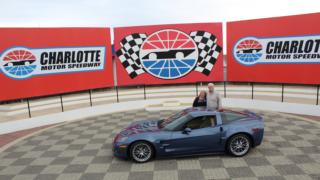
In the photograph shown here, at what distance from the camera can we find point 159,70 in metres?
17.8

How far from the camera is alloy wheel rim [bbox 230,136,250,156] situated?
7520 mm

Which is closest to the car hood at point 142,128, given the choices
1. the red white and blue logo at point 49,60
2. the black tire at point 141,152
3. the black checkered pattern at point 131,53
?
the black tire at point 141,152

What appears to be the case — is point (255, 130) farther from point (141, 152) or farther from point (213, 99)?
point (141, 152)

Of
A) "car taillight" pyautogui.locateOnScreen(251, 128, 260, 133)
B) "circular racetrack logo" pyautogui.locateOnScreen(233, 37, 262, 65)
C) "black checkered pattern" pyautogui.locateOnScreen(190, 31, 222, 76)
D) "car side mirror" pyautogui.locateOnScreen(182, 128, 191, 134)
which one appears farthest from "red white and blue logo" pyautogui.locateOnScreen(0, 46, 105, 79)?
"car taillight" pyautogui.locateOnScreen(251, 128, 260, 133)

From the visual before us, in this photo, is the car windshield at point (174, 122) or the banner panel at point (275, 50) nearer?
the car windshield at point (174, 122)

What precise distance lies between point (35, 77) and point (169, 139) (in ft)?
38.9

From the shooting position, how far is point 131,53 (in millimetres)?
17812

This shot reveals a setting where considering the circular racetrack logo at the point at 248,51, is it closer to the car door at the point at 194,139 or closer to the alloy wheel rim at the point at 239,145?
the alloy wheel rim at the point at 239,145

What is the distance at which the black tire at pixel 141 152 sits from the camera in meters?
7.41

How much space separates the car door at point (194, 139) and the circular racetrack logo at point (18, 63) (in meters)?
11.8

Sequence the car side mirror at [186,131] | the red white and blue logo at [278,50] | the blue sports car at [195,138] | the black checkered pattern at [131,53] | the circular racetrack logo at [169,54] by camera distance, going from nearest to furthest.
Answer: the car side mirror at [186,131], the blue sports car at [195,138], the red white and blue logo at [278,50], the circular racetrack logo at [169,54], the black checkered pattern at [131,53]

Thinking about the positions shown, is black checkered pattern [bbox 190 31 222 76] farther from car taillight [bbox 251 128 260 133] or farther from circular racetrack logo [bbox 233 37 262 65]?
car taillight [bbox 251 128 260 133]

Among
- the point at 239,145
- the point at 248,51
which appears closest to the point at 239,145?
the point at 239,145

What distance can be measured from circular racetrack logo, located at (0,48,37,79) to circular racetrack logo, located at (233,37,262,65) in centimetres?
1198
